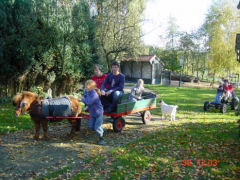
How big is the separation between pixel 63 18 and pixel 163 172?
9.61 metres

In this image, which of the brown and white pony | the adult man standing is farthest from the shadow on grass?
the brown and white pony

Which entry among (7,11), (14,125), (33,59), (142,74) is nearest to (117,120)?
(14,125)

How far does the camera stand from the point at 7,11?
1130 cm

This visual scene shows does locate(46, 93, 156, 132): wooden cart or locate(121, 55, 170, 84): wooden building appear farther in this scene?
locate(121, 55, 170, 84): wooden building

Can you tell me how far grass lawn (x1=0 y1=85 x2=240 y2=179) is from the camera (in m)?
4.72

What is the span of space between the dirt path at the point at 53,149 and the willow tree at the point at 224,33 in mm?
23661

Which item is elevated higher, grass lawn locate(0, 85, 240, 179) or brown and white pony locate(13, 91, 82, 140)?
brown and white pony locate(13, 91, 82, 140)

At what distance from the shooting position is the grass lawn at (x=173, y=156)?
4.72 meters

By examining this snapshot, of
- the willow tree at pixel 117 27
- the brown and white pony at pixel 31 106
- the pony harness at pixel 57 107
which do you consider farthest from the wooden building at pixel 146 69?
the brown and white pony at pixel 31 106

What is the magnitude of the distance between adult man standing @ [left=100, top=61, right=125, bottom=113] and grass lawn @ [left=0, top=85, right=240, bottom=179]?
150 cm

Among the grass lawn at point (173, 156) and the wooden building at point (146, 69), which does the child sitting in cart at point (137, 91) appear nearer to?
the grass lawn at point (173, 156)

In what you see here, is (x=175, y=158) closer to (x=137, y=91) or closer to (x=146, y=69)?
(x=137, y=91)

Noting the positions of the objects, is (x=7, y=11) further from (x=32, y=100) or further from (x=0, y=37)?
(x=32, y=100)

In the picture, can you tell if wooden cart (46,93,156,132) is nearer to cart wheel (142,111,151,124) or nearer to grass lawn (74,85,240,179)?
cart wheel (142,111,151,124)
